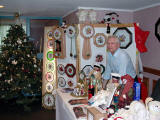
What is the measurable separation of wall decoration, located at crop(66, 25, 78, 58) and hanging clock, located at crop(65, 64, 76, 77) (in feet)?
0.78

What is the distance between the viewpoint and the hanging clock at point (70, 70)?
3754 mm

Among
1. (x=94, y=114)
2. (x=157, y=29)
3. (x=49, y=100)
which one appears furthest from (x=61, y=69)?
(x=94, y=114)

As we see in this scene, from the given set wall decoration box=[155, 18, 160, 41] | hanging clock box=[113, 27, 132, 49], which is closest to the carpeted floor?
hanging clock box=[113, 27, 132, 49]

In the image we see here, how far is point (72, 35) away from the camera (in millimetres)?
3689

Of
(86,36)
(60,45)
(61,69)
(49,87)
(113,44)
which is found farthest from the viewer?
(49,87)

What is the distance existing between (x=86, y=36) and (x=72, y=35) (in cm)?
28

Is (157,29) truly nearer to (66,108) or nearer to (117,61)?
(117,61)

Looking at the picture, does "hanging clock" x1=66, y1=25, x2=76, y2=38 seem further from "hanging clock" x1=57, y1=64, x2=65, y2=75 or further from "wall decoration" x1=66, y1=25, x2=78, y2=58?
"hanging clock" x1=57, y1=64, x2=65, y2=75

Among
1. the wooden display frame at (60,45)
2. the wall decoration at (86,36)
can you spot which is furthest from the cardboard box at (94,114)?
the wooden display frame at (60,45)

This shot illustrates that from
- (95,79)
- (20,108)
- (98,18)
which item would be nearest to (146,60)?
(98,18)

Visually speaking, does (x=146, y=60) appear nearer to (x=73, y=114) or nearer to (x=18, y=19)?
(x=73, y=114)

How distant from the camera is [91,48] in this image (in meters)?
3.70

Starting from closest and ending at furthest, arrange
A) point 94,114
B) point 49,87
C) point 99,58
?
point 94,114, point 99,58, point 49,87

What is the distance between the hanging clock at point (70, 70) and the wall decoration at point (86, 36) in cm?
33
